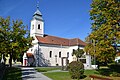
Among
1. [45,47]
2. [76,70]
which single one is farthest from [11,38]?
[45,47]

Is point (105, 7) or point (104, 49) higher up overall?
point (105, 7)

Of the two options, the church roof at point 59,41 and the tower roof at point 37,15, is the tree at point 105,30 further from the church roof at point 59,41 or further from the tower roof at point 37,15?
the tower roof at point 37,15

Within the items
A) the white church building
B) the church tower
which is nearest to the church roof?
the white church building

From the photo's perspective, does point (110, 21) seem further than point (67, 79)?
Yes

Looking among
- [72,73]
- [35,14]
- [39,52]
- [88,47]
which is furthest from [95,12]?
[35,14]

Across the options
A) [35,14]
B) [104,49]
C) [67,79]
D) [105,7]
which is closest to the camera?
[67,79]

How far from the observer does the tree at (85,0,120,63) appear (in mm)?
21594

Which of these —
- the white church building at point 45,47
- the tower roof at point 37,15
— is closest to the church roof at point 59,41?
the white church building at point 45,47

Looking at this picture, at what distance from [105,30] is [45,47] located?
38.9m

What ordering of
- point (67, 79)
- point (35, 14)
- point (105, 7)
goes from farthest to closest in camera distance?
1. point (35, 14)
2. point (105, 7)
3. point (67, 79)

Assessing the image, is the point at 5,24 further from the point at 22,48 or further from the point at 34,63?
the point at 34,63

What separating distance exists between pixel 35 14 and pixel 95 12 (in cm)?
4101

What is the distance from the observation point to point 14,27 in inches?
1331

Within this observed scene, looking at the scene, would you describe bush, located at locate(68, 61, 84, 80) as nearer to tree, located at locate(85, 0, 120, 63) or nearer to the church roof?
tree, located at locate(85, 0, 120, 63)
